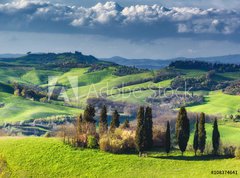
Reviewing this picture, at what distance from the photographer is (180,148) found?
9744 cm

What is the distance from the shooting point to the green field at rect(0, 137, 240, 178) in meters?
86.2

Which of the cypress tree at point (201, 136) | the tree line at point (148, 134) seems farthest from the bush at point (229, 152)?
the cypress tree at point (201, 136)

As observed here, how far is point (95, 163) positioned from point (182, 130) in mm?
21174

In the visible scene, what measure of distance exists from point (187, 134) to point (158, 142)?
Answer: 7.87m

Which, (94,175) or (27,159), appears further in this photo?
(27,159)

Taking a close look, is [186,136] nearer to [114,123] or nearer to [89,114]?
[114,123]

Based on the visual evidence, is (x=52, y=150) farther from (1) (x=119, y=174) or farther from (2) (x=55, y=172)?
(1) (x=119, y=174)

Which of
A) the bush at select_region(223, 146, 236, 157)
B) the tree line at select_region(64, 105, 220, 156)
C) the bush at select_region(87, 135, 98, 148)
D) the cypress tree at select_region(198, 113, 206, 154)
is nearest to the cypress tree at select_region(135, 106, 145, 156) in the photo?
the tree line at select_region(64, 105, 220, 156)

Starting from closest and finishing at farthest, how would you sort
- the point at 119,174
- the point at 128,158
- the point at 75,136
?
the point at 119,174 < the point at 128,158 < the point at 75,136

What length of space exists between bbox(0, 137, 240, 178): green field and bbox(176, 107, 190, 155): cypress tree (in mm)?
2649

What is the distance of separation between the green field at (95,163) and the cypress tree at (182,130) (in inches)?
104

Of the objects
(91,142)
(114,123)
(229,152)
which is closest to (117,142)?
(91,142)

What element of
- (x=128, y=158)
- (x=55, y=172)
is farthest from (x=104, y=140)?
(x=55, y=172)

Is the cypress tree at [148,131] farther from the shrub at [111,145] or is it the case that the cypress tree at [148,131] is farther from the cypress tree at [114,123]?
the cypress tree at [114,123]
